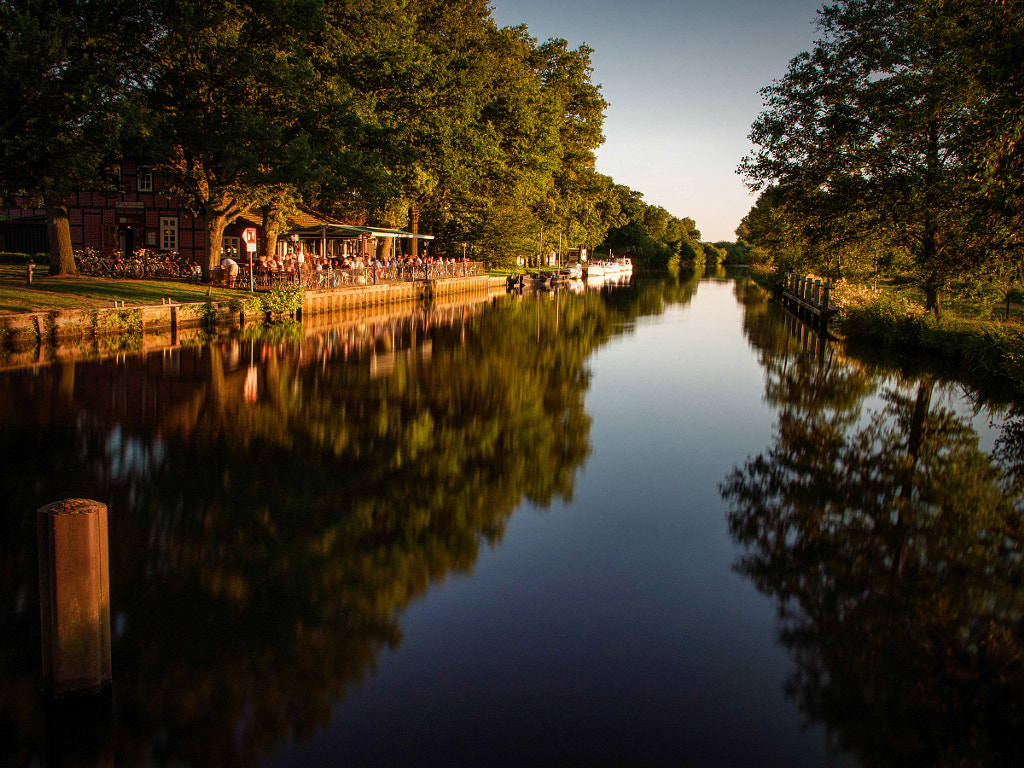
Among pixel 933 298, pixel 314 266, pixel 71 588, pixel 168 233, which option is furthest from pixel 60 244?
pixel 71 588

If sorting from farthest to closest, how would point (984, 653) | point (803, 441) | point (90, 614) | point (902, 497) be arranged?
point (803, 441) < point (902, 497) < point (984, 653) < point (90, 614)

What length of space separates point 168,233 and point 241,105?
1466cm

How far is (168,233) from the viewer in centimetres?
4231

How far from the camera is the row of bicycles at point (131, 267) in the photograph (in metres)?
33.2

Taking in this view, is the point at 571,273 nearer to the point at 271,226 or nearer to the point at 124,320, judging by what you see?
the point at 271,226

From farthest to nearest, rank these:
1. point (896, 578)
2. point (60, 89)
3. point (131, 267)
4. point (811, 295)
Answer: point (811, 295) → point (131, 267) → point (60, 89) → point (896, 578)

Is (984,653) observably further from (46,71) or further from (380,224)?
(380,224)

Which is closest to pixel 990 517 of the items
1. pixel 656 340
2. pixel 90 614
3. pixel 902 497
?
pixel 902 497

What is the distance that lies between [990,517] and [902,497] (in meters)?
0.93

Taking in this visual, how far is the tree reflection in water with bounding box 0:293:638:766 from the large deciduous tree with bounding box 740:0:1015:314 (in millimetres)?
13488

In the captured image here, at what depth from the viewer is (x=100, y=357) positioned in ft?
60.8

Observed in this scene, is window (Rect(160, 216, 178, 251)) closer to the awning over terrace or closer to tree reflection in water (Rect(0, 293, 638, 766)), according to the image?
the awning over terrace

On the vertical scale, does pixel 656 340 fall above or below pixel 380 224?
below

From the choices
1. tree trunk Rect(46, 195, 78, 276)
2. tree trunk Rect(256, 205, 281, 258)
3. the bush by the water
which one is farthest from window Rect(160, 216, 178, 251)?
the bush by the water
